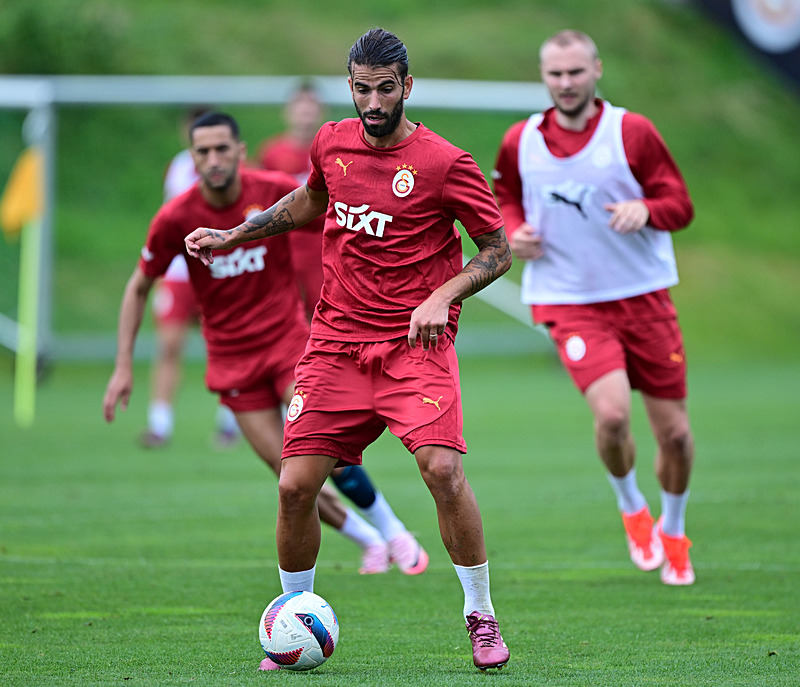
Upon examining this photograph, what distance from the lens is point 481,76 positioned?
29.2 meters

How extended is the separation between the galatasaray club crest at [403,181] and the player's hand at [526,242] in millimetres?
2114

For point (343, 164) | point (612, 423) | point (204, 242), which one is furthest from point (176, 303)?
point (343, 164)

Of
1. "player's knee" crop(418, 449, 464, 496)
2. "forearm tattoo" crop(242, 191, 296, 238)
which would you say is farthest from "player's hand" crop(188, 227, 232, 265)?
"player's knee" crop(418, 449, 464, 496)

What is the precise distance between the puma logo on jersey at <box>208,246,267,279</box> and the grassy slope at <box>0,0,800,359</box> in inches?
483

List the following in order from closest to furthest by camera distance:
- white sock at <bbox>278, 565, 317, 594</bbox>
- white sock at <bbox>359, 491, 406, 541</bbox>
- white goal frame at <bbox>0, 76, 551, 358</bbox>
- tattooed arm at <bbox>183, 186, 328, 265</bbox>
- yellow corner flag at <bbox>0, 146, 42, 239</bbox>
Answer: white sock at <bbox>278, 565, 317, 594</bbox>, tattooed arm at <bbox>183, 186, 328, 265</bbox>, white sock at <bbox>359, 491, 406, 541</bbox>, yellow corner flag at <bbox>0, 146, 42, 239</bbox>, white goal frame at <bbox>0, 76, 551, 358</bbox>

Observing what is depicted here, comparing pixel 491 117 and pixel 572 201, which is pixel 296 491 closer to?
pixel 572 201

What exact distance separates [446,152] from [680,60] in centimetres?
2881

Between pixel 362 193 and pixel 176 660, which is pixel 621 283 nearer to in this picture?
pixel 362 193

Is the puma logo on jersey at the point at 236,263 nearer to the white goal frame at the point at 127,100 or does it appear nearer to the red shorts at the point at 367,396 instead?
the red shorts at the point at 367,396

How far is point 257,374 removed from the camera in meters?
6.64

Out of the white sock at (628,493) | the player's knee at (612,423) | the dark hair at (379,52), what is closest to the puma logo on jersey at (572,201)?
the player's knee at (612,423)

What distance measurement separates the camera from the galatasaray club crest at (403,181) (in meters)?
4.80

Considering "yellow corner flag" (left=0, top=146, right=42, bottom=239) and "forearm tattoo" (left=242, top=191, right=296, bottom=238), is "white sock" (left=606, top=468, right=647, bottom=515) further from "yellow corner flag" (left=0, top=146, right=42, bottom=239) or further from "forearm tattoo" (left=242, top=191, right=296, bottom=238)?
"yellow corner flag" (left=0, top=146, right=42, bottom=239)

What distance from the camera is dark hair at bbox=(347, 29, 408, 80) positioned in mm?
4656
